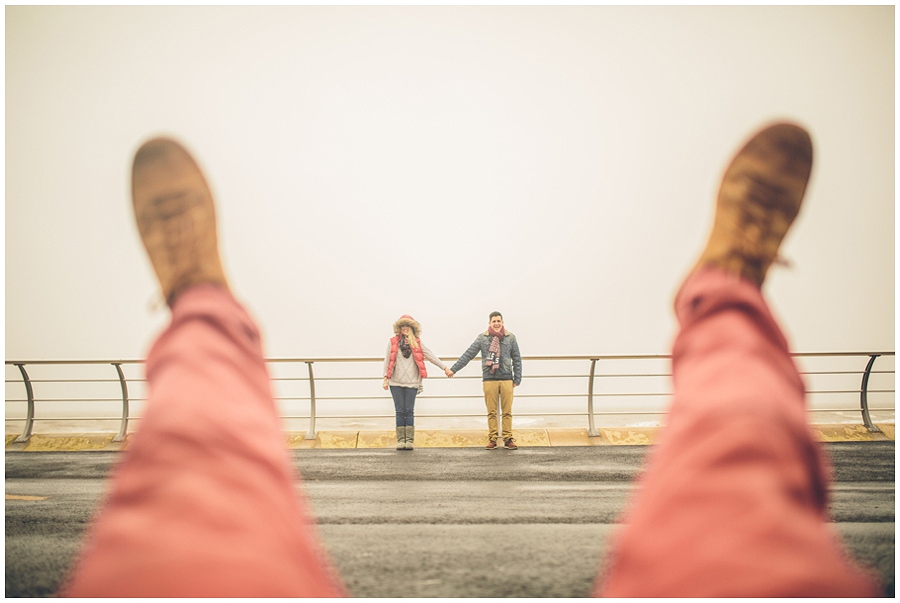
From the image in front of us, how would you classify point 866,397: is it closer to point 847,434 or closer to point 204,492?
point 847,434

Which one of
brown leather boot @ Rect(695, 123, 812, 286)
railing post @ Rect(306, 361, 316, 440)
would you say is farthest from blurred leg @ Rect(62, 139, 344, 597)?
railing post @ Rect(306, 361, 316, 440)

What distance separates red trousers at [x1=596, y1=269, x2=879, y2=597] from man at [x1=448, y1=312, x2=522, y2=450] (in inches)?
144

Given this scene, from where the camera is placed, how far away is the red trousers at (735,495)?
3.54ft

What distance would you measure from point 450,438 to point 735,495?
431 centimetres

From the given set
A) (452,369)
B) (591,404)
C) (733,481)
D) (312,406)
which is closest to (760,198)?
(733,481)

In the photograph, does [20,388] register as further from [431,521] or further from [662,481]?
[662,481]

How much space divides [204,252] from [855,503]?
3159 millimetres

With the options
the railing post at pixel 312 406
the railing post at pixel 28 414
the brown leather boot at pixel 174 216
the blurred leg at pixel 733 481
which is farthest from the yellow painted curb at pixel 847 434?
the railing post at pixel 28 414

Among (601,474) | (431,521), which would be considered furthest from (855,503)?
(431,521)

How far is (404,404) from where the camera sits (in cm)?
511

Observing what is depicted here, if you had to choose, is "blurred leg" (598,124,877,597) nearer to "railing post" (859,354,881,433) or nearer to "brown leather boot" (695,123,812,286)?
"brown leather boot" (695,123,812,286)

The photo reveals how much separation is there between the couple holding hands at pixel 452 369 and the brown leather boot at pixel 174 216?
322 cm

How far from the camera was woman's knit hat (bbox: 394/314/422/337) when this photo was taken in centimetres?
508

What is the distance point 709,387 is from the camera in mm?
1299
